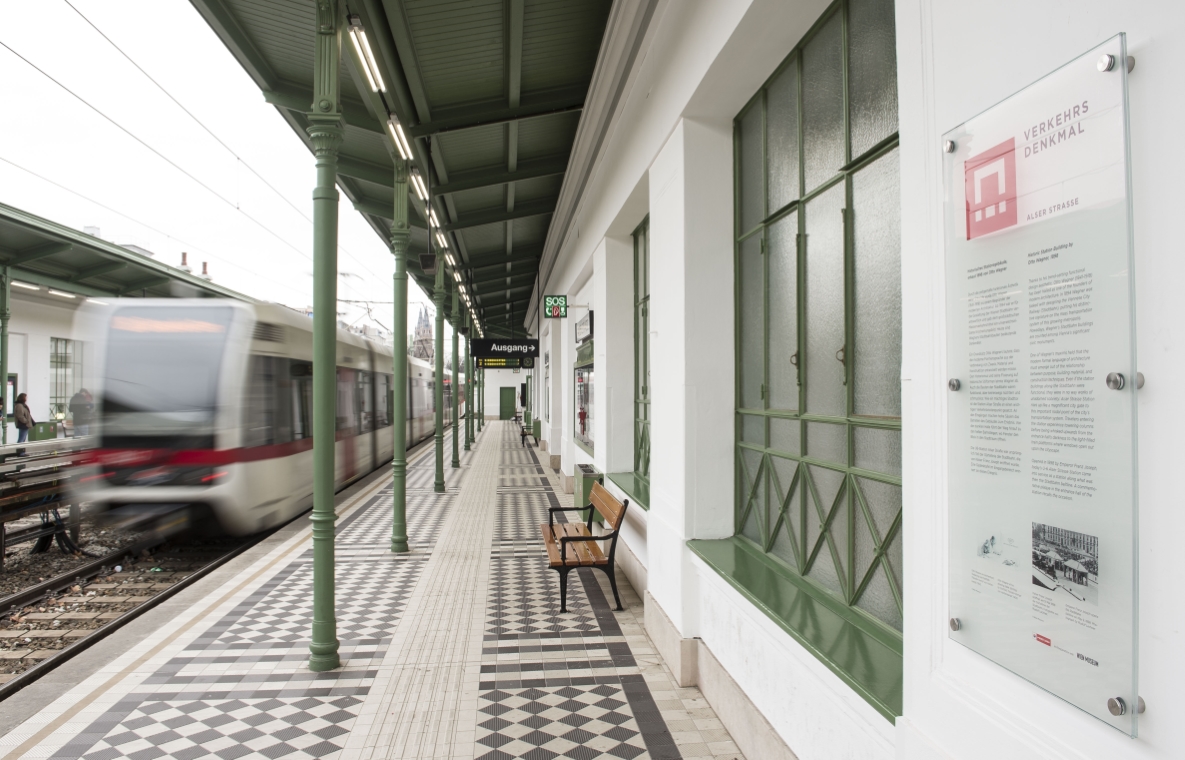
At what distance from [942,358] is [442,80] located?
6187mm

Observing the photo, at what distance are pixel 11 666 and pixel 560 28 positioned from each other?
21.3 ft

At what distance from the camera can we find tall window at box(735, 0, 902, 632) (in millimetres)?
2607

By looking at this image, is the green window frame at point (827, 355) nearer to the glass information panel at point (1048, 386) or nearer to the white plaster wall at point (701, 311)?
the white plaster wall at point (701, 311)

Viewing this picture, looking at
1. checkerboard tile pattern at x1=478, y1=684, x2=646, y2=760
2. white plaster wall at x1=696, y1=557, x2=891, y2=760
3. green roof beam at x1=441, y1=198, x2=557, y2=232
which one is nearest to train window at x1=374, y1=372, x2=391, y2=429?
green roof beam at x1=441, y1=198, x2=557, y2=232

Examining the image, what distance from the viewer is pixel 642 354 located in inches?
276

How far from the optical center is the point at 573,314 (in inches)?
496

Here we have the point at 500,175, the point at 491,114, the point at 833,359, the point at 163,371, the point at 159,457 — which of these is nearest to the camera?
the point at 833,359

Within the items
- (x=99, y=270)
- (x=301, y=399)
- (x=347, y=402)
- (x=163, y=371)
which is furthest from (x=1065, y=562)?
(x=99, y=270)

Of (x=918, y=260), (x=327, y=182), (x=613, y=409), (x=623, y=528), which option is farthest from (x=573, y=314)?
(x=918, y=260)

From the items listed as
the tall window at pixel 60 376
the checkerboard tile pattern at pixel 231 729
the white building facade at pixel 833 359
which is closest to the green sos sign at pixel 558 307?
the white building facade at pixel 833 359

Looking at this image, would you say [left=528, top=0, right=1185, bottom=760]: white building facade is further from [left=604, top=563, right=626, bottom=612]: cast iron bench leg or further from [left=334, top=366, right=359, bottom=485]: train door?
[left=334, top=366, right=359, bottom=485]: train door

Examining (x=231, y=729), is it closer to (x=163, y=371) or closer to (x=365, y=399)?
(x=163, y=371)

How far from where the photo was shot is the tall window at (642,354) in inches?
268

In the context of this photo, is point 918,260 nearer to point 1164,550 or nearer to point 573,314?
point 1164,550
